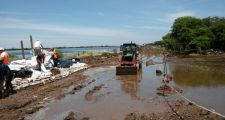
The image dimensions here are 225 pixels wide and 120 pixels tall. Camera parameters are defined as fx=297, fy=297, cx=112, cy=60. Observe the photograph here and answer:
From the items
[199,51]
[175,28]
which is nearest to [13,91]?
[199,51]

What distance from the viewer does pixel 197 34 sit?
45.1m

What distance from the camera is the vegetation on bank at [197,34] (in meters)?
43.1

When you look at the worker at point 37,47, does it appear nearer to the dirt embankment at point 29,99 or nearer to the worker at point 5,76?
the dirt embankment at point 29,99

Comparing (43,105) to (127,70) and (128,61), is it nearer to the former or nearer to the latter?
(127,70)

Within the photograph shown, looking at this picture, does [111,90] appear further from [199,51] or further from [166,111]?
[199,51]

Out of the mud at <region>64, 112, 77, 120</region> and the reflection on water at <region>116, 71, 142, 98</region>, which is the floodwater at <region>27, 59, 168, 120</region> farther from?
the mud at <region>64, 112, 77, 120</region>

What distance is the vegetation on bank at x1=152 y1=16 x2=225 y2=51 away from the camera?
43.1 metres

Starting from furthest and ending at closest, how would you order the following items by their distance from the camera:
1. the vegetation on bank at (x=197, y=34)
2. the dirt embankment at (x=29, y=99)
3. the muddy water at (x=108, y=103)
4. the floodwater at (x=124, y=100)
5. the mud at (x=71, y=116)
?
the vegetation on bank at (x=197, y=34) → the dirt embankment at (x=29, y=99) → the floodwater at (x=124, y=100) → the muddy water at (x=108, y=103) → the mud at (x=71, y=116)

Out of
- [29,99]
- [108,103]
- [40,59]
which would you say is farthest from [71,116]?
[40,59]

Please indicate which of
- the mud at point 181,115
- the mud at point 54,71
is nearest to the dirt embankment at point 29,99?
the mud at point 181,115

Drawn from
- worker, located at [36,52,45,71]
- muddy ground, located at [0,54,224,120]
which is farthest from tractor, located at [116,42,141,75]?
worker, located at [36,52,45,71]

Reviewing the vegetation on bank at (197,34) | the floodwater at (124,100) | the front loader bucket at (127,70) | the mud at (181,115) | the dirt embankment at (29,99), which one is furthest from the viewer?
the vegetation on bank at (197,34)

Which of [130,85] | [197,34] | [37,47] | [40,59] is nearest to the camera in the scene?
[130,85]

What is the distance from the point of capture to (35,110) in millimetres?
9945
